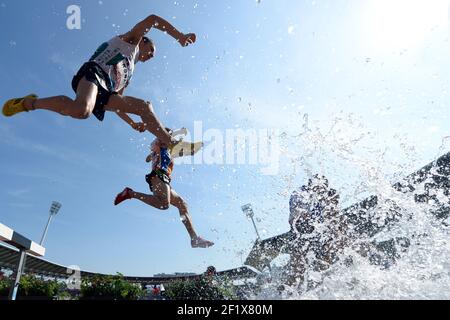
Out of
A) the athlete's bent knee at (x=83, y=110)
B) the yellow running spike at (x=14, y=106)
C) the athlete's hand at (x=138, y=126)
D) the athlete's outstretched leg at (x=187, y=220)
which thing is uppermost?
the athlete's hand at (x=138, y=126)

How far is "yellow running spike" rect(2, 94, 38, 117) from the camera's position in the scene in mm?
3414

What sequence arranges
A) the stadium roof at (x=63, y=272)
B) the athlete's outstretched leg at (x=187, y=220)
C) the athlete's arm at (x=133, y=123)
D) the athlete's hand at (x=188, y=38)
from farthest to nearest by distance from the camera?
1. the stadium roof at (x=63, y=272)
2. the athlete's outstretched leg at (x=187, y=220)
3. the athlete's arm at (x=133, y=123)
4. the athlete's hand at (x=188, y=38)

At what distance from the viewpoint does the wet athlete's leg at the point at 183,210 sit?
4.75m

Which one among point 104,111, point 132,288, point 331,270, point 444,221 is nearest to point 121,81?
point 104,111

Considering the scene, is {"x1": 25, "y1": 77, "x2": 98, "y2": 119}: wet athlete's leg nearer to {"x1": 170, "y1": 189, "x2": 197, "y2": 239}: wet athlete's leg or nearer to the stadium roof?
{"x1": 170, "y1": 189, "x2": 197, "y2": 239}: wet athlete's leg

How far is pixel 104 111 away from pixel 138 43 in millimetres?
983

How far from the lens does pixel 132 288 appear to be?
→ 2183cm

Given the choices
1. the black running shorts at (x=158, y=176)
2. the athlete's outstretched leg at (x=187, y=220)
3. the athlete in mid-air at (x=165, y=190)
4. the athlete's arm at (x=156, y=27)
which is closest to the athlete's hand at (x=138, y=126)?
the athlete in mid-air at (x=165, y=190)

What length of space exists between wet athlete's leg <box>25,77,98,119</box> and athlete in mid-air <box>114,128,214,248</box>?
4.71ft

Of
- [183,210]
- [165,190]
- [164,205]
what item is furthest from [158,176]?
[183,210]

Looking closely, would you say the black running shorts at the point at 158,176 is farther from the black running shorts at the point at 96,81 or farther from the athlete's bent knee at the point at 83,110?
the athlete's bent knee at the point at 83,110

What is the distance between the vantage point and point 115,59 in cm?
374

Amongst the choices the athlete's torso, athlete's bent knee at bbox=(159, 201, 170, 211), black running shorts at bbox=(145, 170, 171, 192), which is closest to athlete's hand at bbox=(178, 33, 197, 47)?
the athlete's torso
